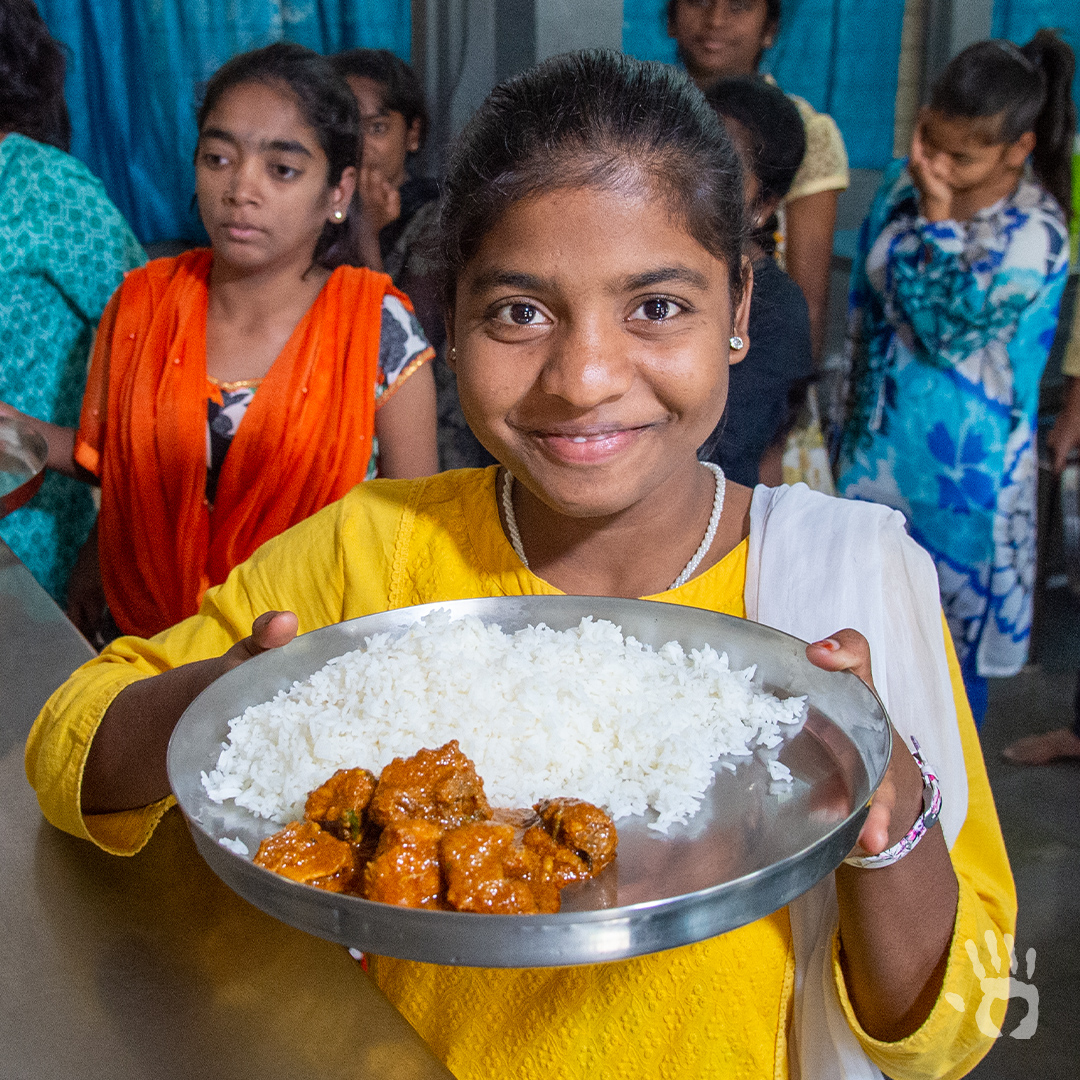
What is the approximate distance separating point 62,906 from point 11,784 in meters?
0.28

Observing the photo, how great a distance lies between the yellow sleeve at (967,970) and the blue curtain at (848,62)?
4.11 m

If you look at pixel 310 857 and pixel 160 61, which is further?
pixel 160 61

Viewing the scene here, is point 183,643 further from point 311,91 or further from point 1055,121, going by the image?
point 1055,121

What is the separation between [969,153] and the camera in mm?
2998

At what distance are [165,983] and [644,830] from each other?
45 centimetres

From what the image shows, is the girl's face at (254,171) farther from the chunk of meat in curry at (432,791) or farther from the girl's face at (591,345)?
the chunk of meat in curry at (432,791)

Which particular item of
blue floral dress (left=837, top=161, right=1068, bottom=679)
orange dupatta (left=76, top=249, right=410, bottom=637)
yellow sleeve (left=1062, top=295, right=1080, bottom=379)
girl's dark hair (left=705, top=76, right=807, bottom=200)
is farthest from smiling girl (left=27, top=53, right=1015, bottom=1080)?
yellow sleeve (left=1062, top=295, right=1080, bottom=379)

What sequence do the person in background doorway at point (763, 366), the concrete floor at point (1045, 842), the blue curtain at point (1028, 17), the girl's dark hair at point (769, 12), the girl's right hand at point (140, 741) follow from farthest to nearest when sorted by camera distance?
1. the blue curtain at point (1028, 17)
2. the girl's dark hair at point (769, 12)
3. the concrete floor at point (1045, 842)
4. the person in background doorway at point (763, 366)
5. the girl's right hand at point (140, 741)

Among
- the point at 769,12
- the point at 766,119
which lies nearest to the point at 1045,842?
the point at 766,119

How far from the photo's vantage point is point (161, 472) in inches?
94.3

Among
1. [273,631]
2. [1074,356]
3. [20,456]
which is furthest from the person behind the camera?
[1074,356]

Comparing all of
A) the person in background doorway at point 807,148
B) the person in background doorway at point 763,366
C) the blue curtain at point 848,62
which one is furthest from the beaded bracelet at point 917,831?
the blue curtain at point 848,62

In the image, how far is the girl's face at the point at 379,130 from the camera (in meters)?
3.34

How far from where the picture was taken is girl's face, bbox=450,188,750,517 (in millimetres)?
1039
